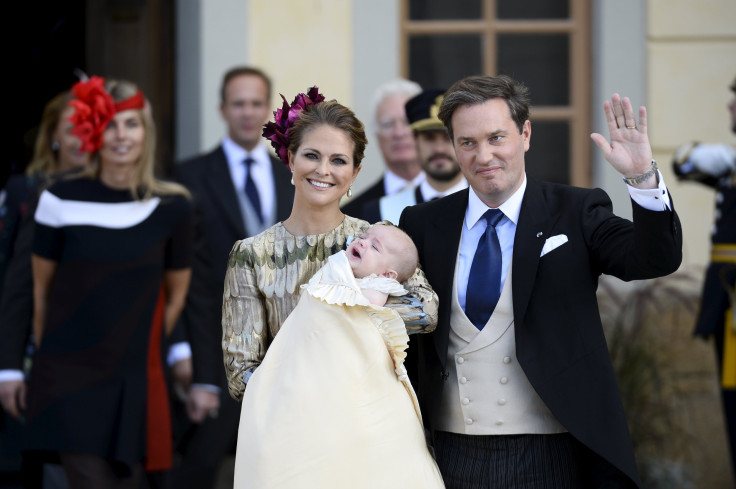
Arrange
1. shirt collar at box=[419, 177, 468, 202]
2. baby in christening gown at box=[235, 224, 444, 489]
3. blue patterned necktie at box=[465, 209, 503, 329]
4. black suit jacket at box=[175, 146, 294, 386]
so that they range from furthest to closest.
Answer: black suit jacket at box=[175, 146, 294, 386], shirt collar at box=[419, 177, 468, 202], blue patterned necktie at box=[465, 209, 503, 329], baby in christening gown at box=[235, 224, 444, 489]

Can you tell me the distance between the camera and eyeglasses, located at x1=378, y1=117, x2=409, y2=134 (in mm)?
5418

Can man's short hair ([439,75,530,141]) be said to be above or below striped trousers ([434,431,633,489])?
above

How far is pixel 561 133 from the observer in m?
6.67

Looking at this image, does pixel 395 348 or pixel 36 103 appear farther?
pixel 36 103

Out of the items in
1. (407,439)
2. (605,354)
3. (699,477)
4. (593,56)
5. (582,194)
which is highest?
(593,56)

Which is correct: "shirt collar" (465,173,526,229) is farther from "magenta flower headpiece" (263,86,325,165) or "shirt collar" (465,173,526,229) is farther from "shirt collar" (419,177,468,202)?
"shirt collar" (419,177,468,202)

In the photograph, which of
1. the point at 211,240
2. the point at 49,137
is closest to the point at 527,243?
the point at 211,240

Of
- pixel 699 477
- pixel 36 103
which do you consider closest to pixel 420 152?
pixel 699 477

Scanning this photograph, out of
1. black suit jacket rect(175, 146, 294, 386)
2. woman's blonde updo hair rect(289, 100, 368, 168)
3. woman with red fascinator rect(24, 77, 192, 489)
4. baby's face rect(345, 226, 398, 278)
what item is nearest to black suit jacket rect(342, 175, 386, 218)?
black suit jacket rect(175, 146, 294, 386)

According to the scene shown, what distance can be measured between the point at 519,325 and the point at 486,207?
38 cm

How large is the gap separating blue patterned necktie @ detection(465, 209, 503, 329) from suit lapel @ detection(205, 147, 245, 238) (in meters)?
2.45

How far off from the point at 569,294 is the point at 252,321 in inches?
34.4

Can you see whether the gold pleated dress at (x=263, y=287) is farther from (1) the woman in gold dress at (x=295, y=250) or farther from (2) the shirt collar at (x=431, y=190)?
(2) the shirt collar at (x=431, y=190)

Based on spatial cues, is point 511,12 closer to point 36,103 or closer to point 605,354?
point 36,103
